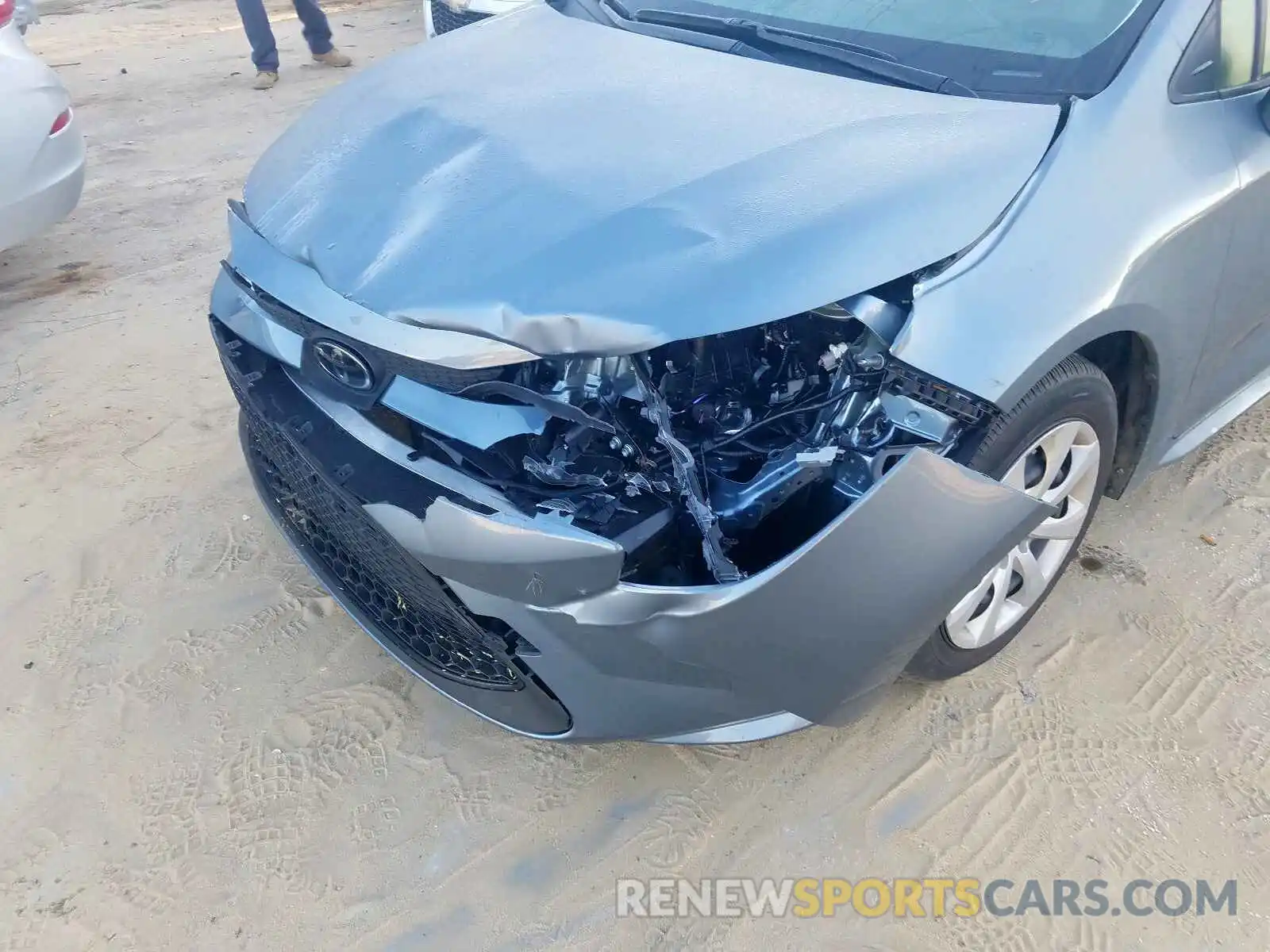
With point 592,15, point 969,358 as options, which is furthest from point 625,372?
point 592,15

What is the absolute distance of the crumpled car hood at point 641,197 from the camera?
154 cm

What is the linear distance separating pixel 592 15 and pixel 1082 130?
143 centimetres

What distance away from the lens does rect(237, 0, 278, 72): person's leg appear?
6531 millimetres

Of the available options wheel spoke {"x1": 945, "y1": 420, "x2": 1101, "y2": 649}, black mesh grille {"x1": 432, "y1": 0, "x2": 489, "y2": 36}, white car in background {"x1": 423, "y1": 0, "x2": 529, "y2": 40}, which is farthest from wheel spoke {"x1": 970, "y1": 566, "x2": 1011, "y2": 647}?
black mesh grille {"x1": 432, "y1": 0, "x2": 489, "y2": 36}

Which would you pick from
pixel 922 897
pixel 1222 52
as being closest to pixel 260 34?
pixel 1222 52

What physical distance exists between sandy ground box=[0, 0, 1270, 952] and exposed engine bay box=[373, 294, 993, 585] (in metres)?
0.66

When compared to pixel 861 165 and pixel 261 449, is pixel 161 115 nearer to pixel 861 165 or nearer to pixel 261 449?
pixel 261 449

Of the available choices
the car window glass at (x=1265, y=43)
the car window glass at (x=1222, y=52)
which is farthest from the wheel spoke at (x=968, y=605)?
the car window glass at (x=1265, y=43)

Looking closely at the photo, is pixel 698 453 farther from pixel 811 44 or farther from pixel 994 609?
pixel 811 44

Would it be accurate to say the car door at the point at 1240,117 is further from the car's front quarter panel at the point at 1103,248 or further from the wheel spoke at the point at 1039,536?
the wheel spoke at the point at 1039,536

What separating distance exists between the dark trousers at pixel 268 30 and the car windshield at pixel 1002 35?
5760mm

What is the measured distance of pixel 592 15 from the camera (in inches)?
99.9

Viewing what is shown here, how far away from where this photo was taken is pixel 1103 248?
169cm

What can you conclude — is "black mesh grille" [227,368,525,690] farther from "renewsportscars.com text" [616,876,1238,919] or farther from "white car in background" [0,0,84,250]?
"white car in background" [0,0,84,250]
